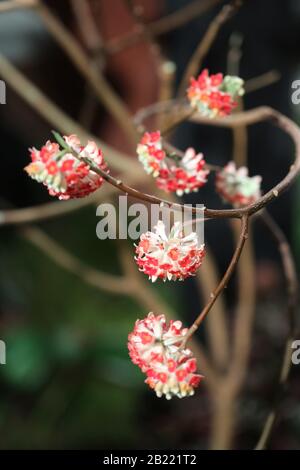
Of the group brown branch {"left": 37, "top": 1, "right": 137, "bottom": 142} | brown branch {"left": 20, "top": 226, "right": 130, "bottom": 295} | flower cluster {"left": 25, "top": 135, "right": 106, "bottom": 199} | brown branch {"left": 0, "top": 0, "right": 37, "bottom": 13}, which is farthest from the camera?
brown branch {"left": 20, "top": 226, "right": 130, "bottom": 295}

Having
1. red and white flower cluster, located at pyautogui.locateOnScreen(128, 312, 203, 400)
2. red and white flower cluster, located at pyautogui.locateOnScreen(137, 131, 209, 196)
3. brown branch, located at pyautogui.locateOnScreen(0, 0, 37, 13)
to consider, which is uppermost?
brown branch, located at pyautogui.locateOnScreen(0, 0, 37, 13)

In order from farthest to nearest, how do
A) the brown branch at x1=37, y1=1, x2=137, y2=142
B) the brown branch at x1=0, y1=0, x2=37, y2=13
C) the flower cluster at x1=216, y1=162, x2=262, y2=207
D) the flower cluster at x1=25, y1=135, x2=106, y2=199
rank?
the brown branch at x1=37, y1=1, x2=137, y2=142
the brown branch at x1=0, y1=0, x2=37, y2=13
the flower cluster at x1=216, y1=162, x2=262, y2=207
the flower cluster at x1=25, y1=135, x2=106, y2=199

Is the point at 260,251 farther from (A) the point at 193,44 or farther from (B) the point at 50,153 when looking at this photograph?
(B) the point at 50,153

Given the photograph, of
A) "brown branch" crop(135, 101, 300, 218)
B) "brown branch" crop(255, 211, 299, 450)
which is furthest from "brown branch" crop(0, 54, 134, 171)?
"brown branch" crop(255, 211, 299, 450)

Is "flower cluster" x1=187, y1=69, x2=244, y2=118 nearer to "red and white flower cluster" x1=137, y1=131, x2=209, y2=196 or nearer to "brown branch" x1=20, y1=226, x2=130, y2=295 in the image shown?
"red and white flower cluster" x1=137, y1=131, x2=209, y2=196

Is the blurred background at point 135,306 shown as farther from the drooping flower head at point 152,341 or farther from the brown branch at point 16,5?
the drooping flower head at point 152,341

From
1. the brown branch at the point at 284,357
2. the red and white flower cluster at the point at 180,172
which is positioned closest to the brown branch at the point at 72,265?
the brown branch at the point at 284,357

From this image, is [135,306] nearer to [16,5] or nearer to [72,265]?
[72,265]
